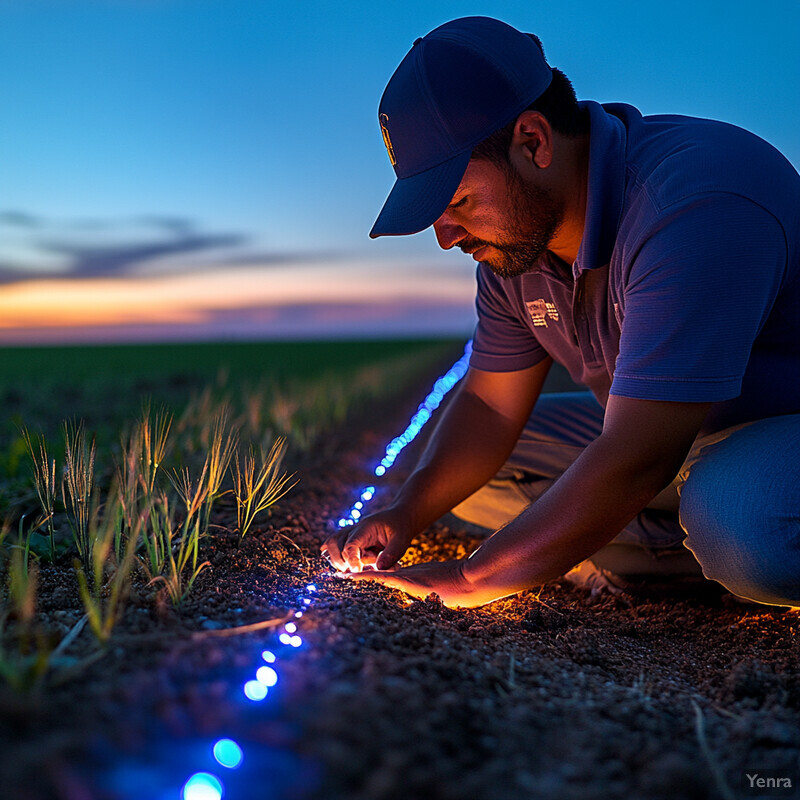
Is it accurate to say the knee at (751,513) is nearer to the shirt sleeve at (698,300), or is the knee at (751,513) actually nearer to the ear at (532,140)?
the shirt sleeve at (698,300)

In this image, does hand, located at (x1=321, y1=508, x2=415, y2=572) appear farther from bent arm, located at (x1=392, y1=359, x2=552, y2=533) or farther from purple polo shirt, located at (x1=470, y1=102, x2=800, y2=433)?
purple polo shirt, located at (x1=470, y1=102, x2=800, y2=433)

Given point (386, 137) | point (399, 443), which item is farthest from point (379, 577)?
point (399, 443)

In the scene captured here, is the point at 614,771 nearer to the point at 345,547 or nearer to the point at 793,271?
the point at 345,547

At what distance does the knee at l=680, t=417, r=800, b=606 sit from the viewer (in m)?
1.70

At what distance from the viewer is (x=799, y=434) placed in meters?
1.79

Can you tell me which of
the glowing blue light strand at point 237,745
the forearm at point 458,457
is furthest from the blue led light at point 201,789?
the forearm at point 458,457

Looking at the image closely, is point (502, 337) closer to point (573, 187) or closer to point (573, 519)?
point (573, 187)

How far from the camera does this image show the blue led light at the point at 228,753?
2.95ft

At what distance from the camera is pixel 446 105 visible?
166cm

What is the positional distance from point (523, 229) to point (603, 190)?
0.73 feet

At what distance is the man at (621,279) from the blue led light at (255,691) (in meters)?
0.75

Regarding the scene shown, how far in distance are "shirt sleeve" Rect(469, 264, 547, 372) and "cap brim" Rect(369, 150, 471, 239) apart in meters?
0.75

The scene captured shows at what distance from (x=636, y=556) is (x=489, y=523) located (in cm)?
65

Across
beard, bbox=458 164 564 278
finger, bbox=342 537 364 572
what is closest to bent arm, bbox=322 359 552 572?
finger, bbox=342 537 364 572
